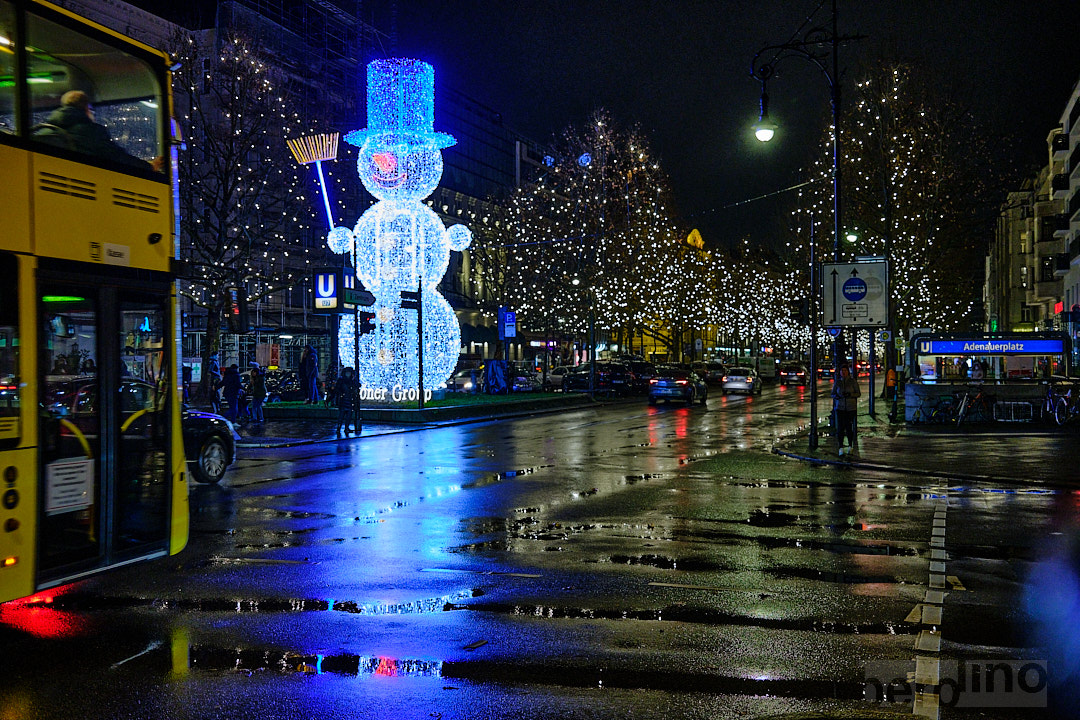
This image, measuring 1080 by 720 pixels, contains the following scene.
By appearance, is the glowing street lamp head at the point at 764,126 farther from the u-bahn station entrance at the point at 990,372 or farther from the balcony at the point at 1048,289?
the balcony at the point at 1048,289

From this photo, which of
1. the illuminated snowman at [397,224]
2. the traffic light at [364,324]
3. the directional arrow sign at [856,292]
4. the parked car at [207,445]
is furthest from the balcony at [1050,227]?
the parked car at [207,445]

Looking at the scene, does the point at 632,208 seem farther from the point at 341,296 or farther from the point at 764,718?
the point at 764,718

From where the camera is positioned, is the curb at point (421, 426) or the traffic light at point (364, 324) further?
the traffic light at point (364, 324)

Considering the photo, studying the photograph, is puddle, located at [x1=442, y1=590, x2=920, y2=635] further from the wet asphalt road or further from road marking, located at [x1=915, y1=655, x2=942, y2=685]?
road marking, located at [x1=915, y1=655, x2=942, y2=685]

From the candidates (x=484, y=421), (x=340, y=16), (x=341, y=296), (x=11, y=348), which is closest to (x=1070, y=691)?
(x=11, y=348)

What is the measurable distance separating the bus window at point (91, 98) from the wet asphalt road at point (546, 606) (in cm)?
364

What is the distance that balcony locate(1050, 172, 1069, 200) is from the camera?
213 ft

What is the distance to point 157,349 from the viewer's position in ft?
27.1

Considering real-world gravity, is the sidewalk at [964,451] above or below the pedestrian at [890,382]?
below

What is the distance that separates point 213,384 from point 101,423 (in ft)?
73.4

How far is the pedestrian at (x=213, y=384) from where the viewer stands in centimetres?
2834

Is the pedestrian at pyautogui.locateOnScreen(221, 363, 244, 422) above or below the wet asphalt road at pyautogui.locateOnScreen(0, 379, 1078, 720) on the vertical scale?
above

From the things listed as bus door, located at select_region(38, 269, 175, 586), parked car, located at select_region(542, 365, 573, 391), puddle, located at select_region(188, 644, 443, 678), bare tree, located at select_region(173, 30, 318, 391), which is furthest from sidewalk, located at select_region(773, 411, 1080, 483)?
parked car, located at select_region(542, 365, 573, 391)

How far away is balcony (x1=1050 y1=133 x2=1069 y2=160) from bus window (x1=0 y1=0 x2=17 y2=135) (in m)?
72.0
